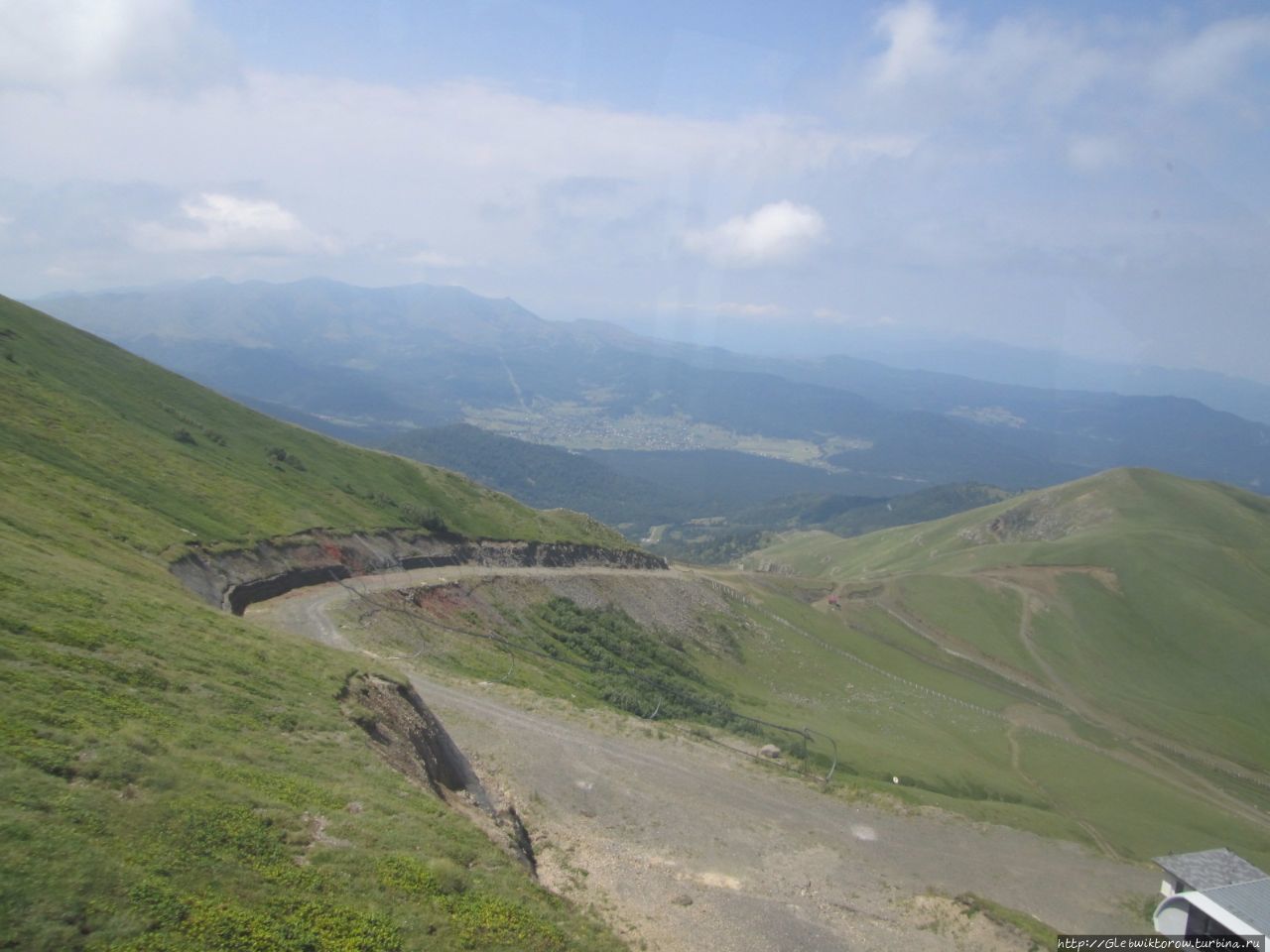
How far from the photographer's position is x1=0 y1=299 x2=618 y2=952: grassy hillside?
1134 centimetres

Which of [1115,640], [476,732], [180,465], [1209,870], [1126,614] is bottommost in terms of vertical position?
[1115,640]

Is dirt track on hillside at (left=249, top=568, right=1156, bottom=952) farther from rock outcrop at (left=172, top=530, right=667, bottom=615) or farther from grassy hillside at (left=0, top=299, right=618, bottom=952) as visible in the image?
rock outcrop at (left=172, top=530, right=667, bottom=615)

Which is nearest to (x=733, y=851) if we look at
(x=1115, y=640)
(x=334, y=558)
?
(x=334, y=558)

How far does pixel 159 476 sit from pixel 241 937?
47.5 m

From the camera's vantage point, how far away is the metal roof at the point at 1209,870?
25812 mm

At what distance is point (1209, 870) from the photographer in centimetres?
2673

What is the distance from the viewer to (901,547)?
196m

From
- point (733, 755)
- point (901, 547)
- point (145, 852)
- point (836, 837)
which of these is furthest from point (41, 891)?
point (901, 547)

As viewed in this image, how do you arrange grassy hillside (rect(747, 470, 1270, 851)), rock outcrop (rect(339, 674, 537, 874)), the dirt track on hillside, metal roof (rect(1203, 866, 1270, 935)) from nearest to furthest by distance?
rock outcrop (rect(339, 674, 537, 874)) → the dirt track on hillside → metal roof (rect(1203, 866, 1270, 935)) → grassy hillside (rect(747, 470, 1270, 851))

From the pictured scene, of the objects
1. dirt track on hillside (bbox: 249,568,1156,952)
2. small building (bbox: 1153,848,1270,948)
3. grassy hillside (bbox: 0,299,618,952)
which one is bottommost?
dirt track on hillside (bbox: 249,568,1156,952)

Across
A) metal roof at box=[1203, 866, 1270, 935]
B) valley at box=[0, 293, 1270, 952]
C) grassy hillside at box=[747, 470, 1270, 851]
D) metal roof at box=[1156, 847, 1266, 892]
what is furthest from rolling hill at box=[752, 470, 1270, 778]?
metal roof at box=[1203, 866, 1270, 935]

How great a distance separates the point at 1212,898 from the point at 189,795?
100ft

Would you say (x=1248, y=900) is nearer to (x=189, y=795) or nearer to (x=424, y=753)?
(x=424, y=753)

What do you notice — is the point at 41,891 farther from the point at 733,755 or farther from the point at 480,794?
the point at 733,755
